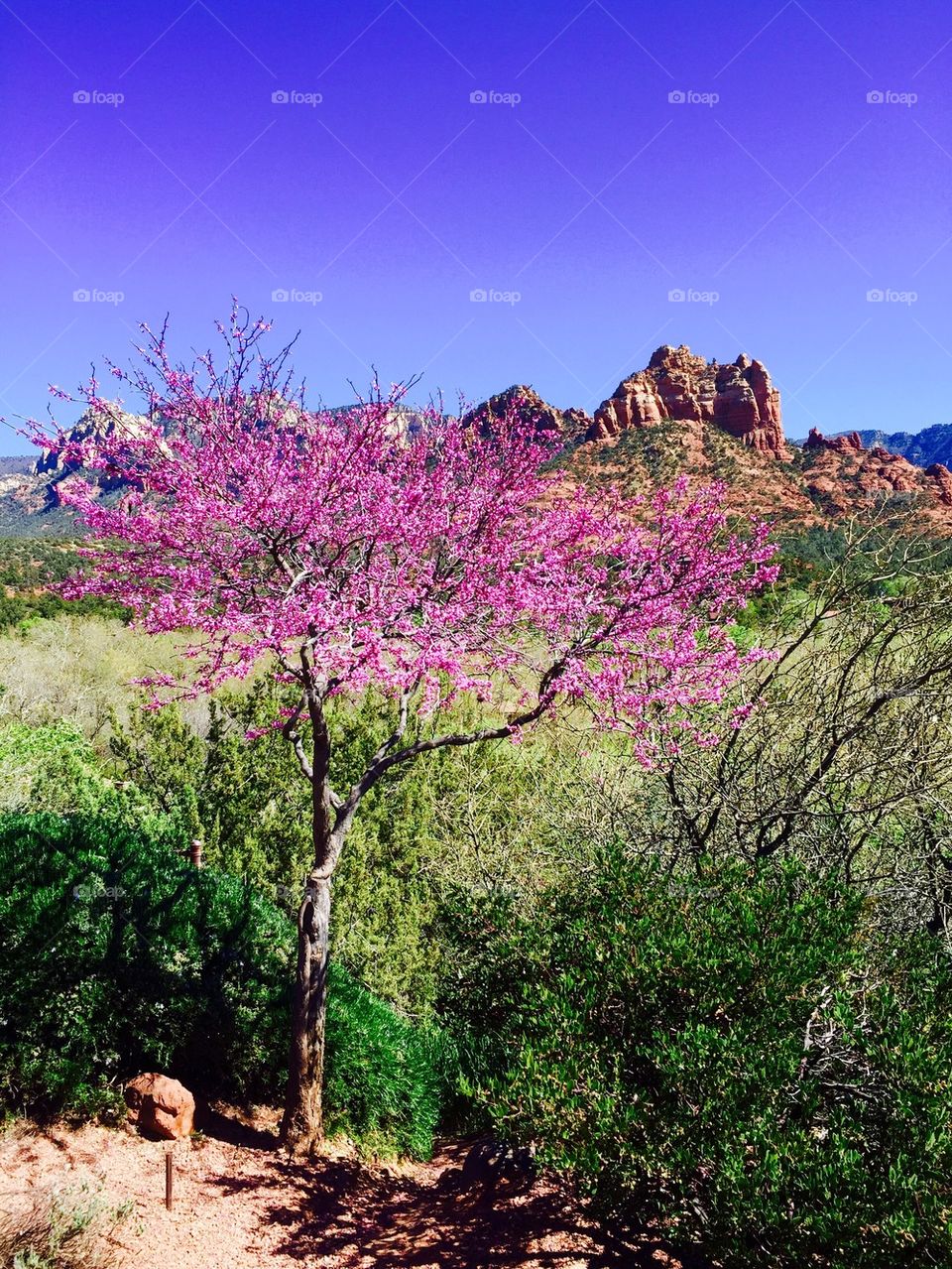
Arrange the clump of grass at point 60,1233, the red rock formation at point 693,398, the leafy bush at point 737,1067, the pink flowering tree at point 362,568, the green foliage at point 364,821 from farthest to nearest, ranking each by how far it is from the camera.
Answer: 1. the red rock formation at point 693,398
2. the green foliage at point 364,821
3. the pink flowering tree at point 362,568
4. the clump of grass at point 60,1233
5. the leafy bush at point 737,1067

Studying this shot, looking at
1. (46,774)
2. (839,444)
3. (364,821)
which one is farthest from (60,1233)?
(839,444)

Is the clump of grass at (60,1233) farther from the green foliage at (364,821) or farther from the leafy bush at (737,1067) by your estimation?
the green foliage at (364,821)

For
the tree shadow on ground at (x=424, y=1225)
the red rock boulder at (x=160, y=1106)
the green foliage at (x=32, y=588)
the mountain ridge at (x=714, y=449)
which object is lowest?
the tree shadow on ground at (x=424, y=1225)

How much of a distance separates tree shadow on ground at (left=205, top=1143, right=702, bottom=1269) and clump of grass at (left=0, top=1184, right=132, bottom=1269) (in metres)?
1.04

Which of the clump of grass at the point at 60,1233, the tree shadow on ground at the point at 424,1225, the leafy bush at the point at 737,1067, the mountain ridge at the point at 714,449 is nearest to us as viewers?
the leafy bush at the point at 737,1067

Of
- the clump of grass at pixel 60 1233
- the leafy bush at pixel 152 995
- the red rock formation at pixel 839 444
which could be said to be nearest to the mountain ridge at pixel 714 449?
the red rock formation at pixel 839 444

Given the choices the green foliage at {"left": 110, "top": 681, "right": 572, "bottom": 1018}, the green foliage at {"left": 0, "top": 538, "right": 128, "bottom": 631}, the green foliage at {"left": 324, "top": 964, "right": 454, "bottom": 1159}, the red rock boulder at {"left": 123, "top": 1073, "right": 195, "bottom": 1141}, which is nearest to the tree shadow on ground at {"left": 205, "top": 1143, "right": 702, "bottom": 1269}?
the green foliage at {"left": 324, "top": 964, "right": 454, "bottom": 1159}

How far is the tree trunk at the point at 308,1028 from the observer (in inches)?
223

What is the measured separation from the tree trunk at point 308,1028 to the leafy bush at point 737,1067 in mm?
1287

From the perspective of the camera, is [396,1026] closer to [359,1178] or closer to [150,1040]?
[359,1178]

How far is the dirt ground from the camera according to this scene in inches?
177

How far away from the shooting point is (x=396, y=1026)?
281 inches

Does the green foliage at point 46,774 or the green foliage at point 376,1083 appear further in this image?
the green foliage at point 46,774

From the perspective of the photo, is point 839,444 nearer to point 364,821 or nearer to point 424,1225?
point 364,821
